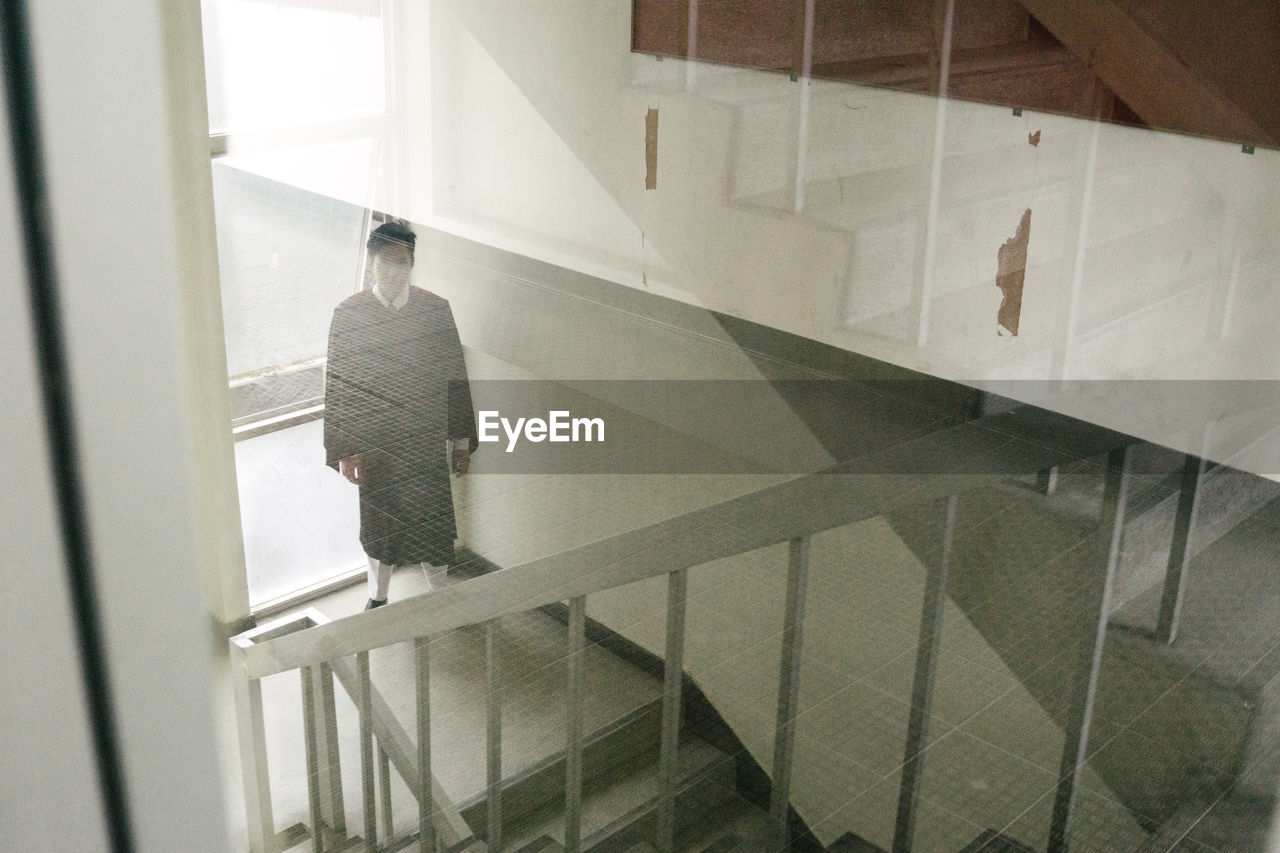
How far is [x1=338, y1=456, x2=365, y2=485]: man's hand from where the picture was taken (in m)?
0.78

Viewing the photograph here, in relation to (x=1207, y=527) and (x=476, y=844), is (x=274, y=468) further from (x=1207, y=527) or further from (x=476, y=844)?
(x=1207, y=527)

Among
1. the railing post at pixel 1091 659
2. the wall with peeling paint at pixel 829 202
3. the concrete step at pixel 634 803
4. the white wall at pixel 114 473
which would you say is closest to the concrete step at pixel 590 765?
the concrete step at pixel 634 803

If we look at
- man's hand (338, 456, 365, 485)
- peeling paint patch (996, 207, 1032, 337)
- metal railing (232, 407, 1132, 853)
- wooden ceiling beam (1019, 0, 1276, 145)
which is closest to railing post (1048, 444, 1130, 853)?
metal railing (232, 407, 1132, 853)

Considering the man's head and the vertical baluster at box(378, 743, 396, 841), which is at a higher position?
the man's head

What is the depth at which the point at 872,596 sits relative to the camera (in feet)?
2.47

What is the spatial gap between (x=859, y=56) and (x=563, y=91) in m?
0.23

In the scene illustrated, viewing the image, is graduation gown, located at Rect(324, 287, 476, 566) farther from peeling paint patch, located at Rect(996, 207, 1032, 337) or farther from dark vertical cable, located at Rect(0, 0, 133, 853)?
dark vertical cable, located at Rect(0, 0, 133, 853)

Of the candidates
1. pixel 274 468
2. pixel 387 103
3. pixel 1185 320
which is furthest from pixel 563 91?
pixel 1185 320

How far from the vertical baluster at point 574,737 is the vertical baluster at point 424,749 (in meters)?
0.08

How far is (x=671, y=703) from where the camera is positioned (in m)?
0.67

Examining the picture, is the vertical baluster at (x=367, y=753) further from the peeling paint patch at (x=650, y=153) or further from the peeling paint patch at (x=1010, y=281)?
the peeling paint patch at (x=1010, y=281)

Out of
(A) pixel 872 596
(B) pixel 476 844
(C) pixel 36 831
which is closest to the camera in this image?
(C) pixel 36 831

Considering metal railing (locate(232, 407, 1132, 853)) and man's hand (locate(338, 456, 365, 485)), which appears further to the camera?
man's hand (locate(338, 456, 365, 485))

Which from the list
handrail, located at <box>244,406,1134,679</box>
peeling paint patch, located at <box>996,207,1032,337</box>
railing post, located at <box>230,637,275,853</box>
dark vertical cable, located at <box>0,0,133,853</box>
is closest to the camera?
dark vertical cable, located at <box>0,0,133,853</box>
